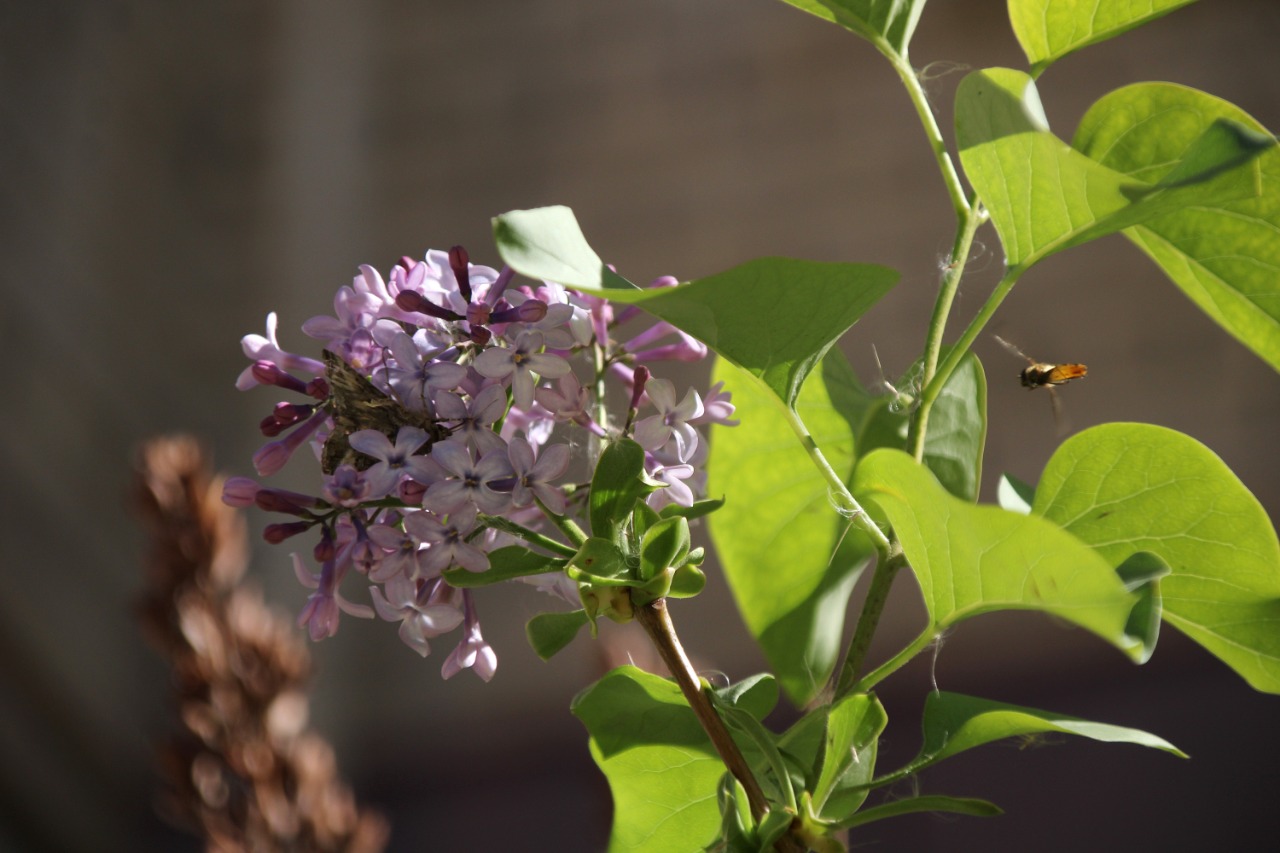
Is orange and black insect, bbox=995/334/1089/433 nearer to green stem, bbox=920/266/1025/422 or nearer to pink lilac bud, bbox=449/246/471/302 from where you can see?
green stem, bbox=920/266/1025/422

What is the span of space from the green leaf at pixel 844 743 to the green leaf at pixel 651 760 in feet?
0.15

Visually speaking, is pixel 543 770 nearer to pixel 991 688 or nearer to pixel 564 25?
pixel 991 688

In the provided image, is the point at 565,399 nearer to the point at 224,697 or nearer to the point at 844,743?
the point at 844,743

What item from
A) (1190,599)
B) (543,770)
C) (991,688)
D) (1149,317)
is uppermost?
(1190,599)

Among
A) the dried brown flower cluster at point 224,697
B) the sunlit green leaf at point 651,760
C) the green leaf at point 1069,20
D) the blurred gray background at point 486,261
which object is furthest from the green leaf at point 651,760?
the blurred gray background at point 486,261

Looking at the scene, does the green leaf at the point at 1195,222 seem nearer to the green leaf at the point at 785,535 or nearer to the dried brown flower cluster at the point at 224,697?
the green leaf at the point at 785,535

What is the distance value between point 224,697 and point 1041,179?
698mm

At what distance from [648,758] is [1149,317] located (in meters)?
1.69

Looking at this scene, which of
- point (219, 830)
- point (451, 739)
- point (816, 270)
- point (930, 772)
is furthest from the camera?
point (451, 739)

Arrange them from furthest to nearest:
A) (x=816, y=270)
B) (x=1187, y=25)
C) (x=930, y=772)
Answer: (x=1187, y=25)
(x=930, y=772)
(x=816, y=270)

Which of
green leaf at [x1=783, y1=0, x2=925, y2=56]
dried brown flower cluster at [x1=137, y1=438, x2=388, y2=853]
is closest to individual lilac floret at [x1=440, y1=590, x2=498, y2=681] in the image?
green leaf at [x1=783, y1=0, x2=925, y2=56]

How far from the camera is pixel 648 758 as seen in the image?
1.03ft

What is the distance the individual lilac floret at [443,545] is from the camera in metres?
0.27

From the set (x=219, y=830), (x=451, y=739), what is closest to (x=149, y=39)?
(x=451, y=739)
